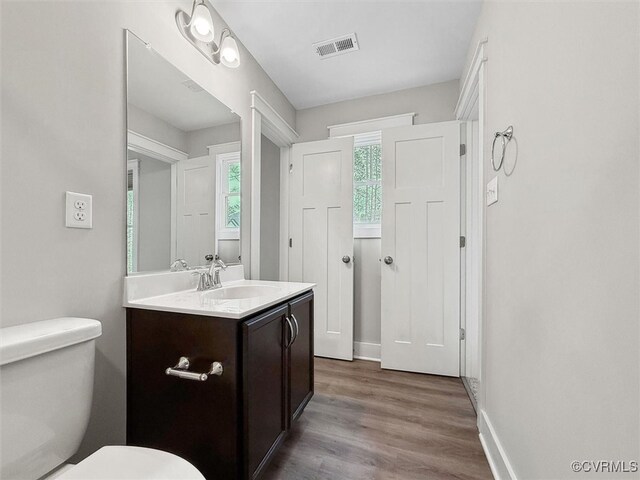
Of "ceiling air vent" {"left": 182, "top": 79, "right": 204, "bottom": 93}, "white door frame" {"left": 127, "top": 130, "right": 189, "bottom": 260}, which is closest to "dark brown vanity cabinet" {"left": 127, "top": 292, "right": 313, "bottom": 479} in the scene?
"white door frame" {"left": 127, "top": 130, "right": 189, "bottom": 260}

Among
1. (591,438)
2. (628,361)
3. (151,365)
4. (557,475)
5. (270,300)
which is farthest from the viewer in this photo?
(270,300)

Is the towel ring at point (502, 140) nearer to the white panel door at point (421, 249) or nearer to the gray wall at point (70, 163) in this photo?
the white panel door at point (421, 249)

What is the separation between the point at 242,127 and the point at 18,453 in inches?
72.4

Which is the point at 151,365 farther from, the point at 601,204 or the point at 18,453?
the point at 601,204

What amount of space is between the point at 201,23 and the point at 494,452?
2593 mm

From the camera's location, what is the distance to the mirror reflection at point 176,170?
122cm

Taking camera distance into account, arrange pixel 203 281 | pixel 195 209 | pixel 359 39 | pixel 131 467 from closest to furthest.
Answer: pixel 131 467
pixel 203 281
pixel 195 209
pixel 359 39

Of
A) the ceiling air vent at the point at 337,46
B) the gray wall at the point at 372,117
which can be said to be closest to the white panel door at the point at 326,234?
the gray wall at the point at 372,117

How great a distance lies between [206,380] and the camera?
102 cm

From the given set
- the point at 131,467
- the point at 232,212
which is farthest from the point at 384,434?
the point at 232,212

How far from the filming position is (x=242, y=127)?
1943 millimetres

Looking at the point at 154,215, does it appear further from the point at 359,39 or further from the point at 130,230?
the point at 359,39

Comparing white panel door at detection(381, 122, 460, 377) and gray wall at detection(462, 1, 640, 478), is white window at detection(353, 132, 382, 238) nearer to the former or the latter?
white panel door at detection(381, 122, 460, 377)

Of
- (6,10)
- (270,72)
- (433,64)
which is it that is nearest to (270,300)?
(6,10)
